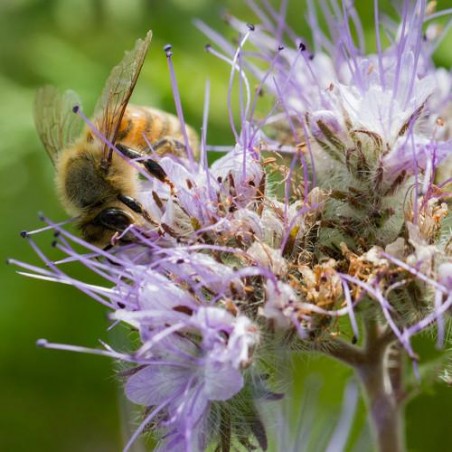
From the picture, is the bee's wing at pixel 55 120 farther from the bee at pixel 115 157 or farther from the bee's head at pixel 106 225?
the bee's head at pixel 106 225

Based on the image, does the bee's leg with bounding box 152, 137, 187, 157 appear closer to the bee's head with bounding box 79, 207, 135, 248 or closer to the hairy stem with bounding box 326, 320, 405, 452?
the bee's head with bounding box 79, 207, 135, 248

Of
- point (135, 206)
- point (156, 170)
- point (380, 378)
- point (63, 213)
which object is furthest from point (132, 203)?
point (63, 213)

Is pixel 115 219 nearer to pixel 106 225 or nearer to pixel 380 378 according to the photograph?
pixel 106 225

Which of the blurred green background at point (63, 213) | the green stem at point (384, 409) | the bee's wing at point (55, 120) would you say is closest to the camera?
the green stem at point (384, 409)

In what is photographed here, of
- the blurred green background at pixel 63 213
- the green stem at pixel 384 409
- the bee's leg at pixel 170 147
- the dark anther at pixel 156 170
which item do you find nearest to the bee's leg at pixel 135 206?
the dark anther at pixel 156 170

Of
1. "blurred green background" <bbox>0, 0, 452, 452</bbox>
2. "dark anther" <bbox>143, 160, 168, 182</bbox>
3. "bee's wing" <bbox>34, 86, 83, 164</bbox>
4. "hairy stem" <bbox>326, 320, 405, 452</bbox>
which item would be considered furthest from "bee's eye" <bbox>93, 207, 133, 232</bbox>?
"blurred green background" <bbox>0, 0, 452, 452</bbox>

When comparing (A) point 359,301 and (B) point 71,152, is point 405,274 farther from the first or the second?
(B) point 71,152

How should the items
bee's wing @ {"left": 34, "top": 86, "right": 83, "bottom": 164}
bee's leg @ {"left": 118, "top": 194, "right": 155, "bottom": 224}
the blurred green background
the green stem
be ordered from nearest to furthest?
bee's leg @ {"left": 118, "top": 194, "right": 155, "bottom": 224}
the green stem
bee's wing @ {"left": 34, "top": 86, "right": 83, "bottom": 164}
the blurred green background
